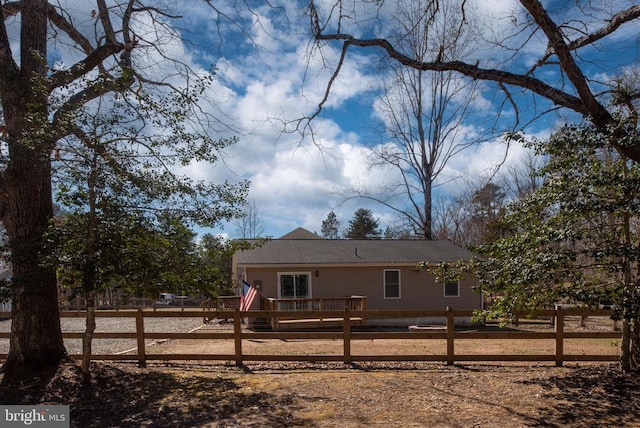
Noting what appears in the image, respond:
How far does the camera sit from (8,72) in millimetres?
6918

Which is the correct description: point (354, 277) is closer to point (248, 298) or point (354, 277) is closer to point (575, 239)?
point (248, 298)

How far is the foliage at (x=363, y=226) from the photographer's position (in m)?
54.0

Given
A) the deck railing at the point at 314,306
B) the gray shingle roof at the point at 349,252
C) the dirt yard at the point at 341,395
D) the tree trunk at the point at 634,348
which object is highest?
the gray shingle roof at the point at 349,252

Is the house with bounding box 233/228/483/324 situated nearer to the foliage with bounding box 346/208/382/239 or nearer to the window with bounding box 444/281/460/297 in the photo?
the window with bounding box 444/281/460/297

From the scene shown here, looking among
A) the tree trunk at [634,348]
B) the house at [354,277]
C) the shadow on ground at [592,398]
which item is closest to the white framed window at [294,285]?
the house at [354,277]

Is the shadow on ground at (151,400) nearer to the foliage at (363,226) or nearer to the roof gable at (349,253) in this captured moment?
the roof gable at (349,253)

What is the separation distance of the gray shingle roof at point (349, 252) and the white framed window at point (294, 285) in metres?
0.60

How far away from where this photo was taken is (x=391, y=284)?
743 inches

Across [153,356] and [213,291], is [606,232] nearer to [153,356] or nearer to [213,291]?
[213,291]

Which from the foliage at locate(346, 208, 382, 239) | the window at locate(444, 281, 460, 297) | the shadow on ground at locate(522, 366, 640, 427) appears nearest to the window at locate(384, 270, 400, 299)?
the window at locate(444, 281, 460, 297)

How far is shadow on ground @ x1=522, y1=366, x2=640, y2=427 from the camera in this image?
5.20 m

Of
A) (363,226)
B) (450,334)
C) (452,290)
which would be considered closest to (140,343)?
(450,334)

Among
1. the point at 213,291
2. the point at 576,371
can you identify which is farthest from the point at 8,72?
the point at 576,371

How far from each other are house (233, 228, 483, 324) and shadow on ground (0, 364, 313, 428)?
10415mm
